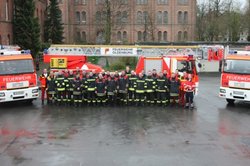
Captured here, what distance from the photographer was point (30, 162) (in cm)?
983

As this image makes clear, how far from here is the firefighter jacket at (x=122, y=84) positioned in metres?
18.1

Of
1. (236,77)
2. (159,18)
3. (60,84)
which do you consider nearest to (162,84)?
(236,77)

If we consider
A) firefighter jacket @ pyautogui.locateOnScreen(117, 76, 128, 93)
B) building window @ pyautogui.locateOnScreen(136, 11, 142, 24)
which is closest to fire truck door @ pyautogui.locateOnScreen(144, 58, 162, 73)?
firefighter jacket @ pyautogui.locateOnScreen(117, 76, 128, 93)

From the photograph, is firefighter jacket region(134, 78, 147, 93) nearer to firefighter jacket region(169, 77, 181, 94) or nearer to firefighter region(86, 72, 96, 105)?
firefighter jacket region(169, 77, 181, 94)

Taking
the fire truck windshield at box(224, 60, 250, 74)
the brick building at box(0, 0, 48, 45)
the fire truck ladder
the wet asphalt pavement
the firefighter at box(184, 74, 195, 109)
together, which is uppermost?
the brick building at box(0, 0, 48, 45)

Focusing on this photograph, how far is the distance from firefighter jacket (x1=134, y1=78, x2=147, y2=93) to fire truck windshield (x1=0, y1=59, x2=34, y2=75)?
5.10 metres

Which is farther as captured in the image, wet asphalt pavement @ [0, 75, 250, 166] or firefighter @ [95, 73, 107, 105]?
firefighter @ [95, 73, 107, 105]

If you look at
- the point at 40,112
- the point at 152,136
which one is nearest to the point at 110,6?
the point at 40,112

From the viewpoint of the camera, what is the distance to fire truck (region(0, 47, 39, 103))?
18.0 m

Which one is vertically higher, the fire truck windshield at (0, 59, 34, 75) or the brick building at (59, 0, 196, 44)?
the brick building at (59, 0, 196, 44)

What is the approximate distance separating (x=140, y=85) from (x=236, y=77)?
445cm

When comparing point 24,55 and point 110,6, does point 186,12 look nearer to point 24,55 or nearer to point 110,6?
point 110,6

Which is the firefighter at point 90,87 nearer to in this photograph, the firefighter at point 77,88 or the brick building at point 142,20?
the firefighter at point 77,88

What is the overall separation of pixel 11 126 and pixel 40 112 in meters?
2.92
